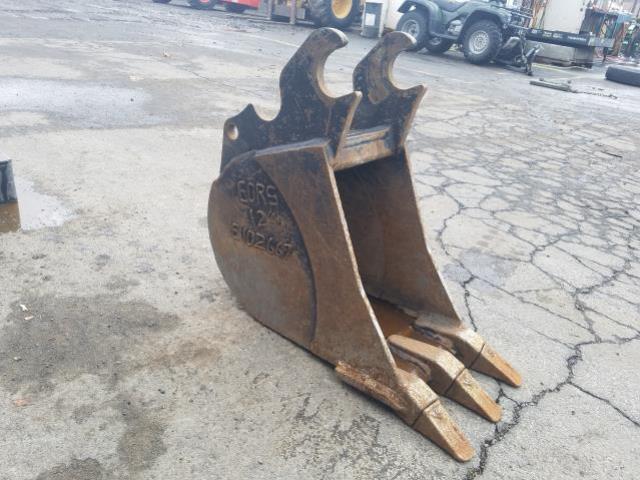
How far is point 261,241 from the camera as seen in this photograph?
6.81 feet

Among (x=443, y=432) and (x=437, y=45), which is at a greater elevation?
(x=437, y=45)

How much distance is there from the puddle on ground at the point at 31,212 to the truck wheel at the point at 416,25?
12.2 meters

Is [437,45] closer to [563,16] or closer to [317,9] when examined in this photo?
[317,9]

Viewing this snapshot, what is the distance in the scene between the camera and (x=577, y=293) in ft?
9.77

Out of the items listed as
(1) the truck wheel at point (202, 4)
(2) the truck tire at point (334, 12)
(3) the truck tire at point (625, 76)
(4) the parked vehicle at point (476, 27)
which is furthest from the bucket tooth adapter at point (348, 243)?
(1) the truck wheel at point (202, 4)

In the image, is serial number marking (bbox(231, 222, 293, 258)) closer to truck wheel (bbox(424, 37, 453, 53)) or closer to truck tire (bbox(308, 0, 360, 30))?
truck wheel (bbox(424, 37, 453, 53))

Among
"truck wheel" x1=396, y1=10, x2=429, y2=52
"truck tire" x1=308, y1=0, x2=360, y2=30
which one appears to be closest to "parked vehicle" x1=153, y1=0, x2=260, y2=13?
"truck tire" x1=308, y1=0, x2=360, y2=30

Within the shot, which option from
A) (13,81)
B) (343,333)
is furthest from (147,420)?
(13,81)

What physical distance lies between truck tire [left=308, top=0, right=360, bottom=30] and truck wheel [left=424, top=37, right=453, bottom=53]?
10.5 feet

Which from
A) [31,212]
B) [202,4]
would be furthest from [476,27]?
[31,212]

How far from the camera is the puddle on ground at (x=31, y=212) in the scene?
9.10 ft

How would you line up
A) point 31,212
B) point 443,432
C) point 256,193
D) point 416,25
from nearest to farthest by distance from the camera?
point 443,432 < point 256,193 < point 31,212 < point 416,25

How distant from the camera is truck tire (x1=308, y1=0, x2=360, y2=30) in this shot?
1655cm

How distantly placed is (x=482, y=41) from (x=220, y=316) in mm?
12875
